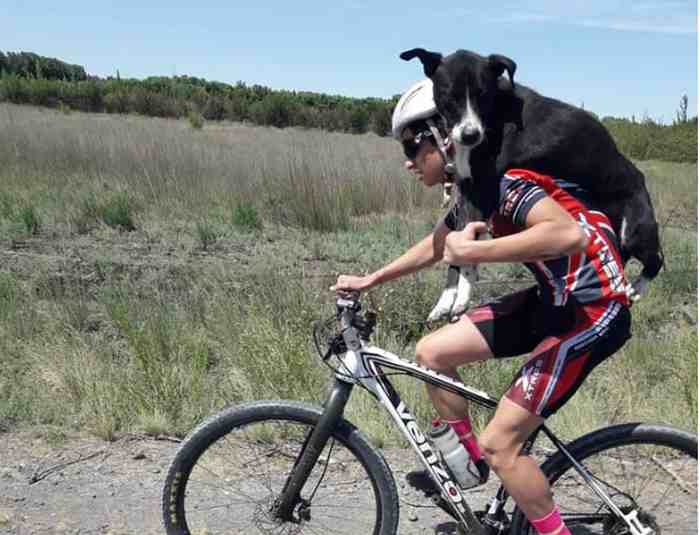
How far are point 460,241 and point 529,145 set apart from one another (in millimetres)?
426

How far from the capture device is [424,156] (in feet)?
9.16

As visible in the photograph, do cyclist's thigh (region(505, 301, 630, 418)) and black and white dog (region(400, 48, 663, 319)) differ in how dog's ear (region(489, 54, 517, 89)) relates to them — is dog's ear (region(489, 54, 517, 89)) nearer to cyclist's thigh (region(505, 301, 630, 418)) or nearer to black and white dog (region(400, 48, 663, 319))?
black and white dog (region(400, 48, 663, 319))

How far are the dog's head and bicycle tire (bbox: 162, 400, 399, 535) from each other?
3.66ft

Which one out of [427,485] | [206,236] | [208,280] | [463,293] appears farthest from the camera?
[206,236]

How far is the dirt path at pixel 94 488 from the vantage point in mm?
3553

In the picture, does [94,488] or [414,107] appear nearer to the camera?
[414,107]

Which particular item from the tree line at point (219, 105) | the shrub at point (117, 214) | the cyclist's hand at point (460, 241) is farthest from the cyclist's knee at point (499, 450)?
the tree line at point (219, 105)

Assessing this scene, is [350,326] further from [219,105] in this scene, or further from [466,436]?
[219,105]

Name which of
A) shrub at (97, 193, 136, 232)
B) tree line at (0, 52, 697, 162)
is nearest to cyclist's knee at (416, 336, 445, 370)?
shrub at (97, 193, 136, 232)

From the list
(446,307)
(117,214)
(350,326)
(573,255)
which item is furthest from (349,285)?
(117,214)

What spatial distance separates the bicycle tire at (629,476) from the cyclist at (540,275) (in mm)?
210

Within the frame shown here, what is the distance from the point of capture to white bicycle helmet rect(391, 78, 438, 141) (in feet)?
8.96

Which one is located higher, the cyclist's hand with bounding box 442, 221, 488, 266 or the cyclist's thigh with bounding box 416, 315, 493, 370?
the cyclist's hand with bounding box 442, 221, 488, 266

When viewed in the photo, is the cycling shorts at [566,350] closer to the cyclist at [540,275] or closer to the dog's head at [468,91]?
the cyclist at [540,275]
